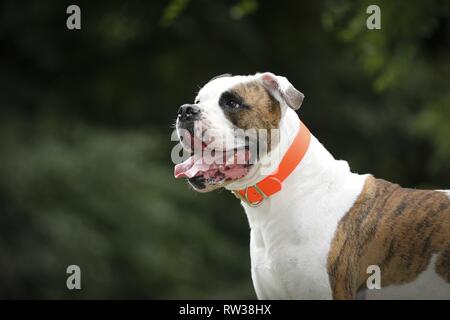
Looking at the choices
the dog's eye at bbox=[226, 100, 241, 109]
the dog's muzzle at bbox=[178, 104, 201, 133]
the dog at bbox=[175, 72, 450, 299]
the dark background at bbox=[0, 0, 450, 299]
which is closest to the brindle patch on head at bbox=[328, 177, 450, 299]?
the dog at bbox=[175, 72, 450, 299]

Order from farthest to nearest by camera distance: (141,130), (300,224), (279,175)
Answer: (141,130)
(279,175)
(300,224)

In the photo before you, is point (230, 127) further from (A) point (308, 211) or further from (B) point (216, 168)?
(A) point (308, 211)

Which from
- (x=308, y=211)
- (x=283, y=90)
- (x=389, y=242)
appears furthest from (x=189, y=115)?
(x=389, y=242)

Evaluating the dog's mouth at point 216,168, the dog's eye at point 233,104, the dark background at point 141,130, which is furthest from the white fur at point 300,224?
the dark background at point 141,130

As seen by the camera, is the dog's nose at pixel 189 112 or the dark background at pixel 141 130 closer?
the dog's nose at pixel 189 112

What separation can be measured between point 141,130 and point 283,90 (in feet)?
32.6

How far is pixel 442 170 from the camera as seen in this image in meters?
11.9

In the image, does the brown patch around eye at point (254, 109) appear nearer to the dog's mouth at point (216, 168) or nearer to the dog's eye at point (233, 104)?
the dog's eye at point (233, 104)

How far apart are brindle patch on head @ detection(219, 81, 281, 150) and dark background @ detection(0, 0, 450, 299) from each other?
7.21 meters

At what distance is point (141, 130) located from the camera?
46.8 feet

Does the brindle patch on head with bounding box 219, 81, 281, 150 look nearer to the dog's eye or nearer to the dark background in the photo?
the dog's eye

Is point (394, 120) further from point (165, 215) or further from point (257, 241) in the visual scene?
point (257, 241)

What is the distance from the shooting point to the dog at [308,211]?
431 centimetres
